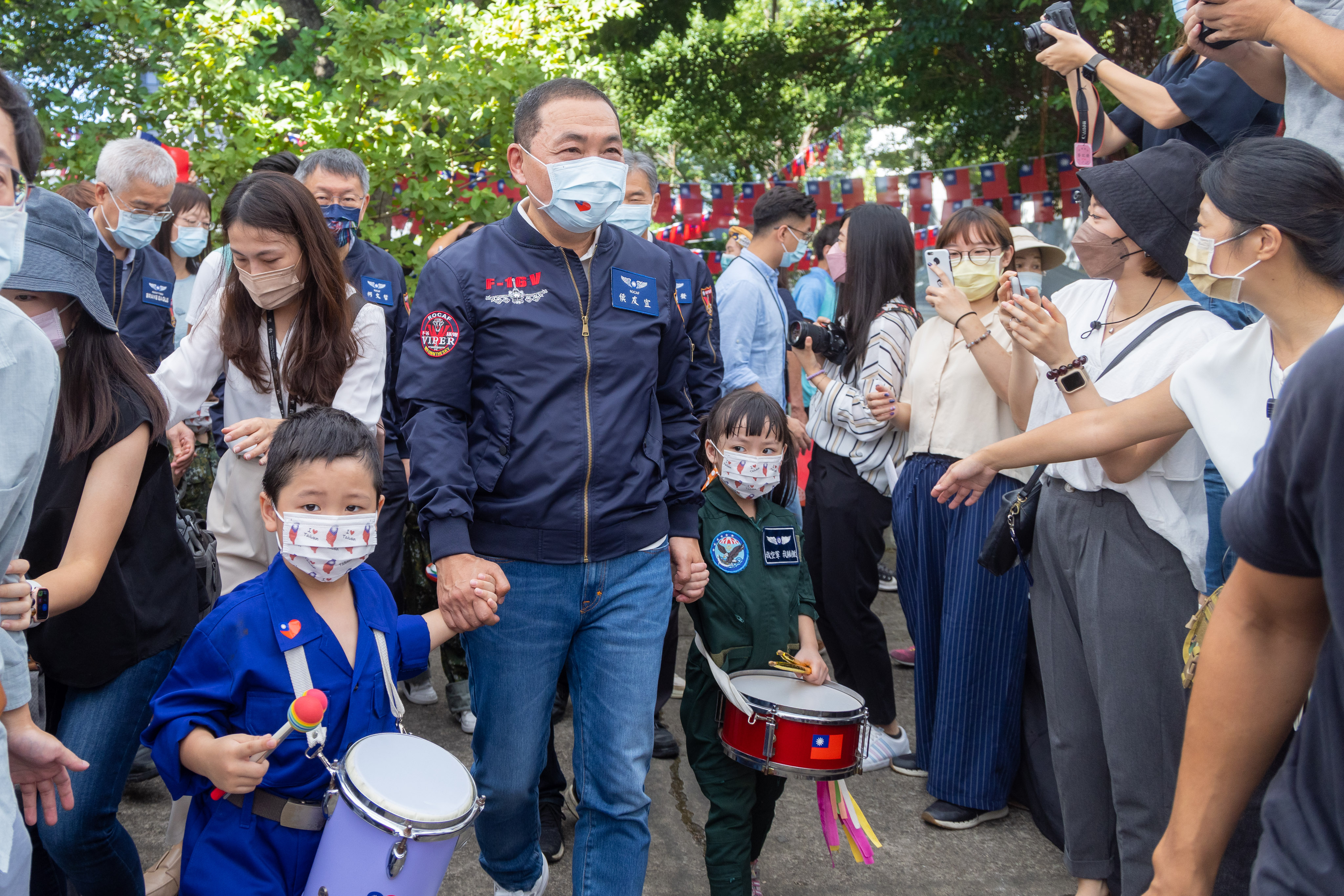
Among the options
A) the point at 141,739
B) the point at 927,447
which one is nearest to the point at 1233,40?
the point at 927,447

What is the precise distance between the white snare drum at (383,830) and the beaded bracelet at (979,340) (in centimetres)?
241

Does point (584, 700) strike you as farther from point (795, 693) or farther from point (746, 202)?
point (746, 202)

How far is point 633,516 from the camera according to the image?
282 cm

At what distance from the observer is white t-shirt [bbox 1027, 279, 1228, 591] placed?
2.81 meters

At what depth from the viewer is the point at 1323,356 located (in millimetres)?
1159

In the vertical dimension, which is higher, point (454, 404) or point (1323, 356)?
point (1323, 356)

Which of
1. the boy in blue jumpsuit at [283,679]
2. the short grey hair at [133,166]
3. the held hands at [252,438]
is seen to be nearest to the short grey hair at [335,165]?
the short grey hair at [133,166]

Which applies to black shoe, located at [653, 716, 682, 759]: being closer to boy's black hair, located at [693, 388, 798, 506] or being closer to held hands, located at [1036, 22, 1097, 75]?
boy's black hair, located at [693, 388, 798, 506]

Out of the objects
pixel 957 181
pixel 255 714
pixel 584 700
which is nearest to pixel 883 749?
pixel 584 700

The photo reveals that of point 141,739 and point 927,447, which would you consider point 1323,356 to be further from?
point 927,447

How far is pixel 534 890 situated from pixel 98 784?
1192 millimetres

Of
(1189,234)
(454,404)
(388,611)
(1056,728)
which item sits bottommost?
(1056,728)

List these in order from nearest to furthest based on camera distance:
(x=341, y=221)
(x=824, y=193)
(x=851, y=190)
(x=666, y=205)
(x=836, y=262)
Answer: (x=341, y=221) → (x=836, y=262) → (x=851, y=190) → (x=666, y=205) → (x=824, y=193)

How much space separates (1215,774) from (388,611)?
177cm
